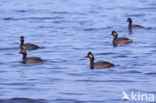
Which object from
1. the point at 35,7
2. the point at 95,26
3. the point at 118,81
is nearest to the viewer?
the point at 118,81

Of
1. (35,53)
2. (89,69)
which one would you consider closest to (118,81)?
(89,69)

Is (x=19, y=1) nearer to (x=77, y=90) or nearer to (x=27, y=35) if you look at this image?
(x=27, y=35)

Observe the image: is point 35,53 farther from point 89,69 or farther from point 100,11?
point 100,11

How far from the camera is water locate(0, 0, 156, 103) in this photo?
21.4m

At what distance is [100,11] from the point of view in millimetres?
53469

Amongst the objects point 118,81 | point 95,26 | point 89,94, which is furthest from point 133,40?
point 89,94

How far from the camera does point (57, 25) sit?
4406 centimetres

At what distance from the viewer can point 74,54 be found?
30438 millimetres

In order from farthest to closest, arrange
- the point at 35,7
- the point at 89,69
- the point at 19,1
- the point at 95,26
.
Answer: the point at 19,1 → the point at 35,7 → the point at 95,26 → the point at 89,69

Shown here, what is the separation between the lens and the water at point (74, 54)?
2142 cm

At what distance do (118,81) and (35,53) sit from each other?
9.05m

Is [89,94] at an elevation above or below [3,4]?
below

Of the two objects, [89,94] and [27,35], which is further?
[27,35]

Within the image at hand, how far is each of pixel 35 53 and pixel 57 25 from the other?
13191 mm
